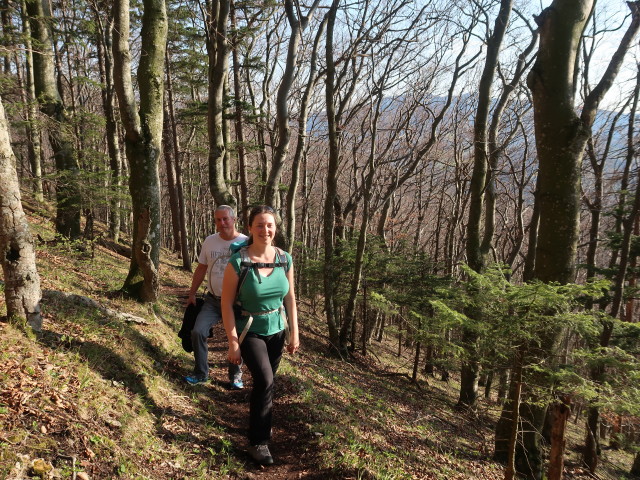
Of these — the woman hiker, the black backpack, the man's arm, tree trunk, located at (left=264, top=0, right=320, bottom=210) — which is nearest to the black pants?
the woman hiker

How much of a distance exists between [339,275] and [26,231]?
31.7 feet

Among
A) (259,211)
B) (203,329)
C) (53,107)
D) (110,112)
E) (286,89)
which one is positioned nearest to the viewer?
(259,211)

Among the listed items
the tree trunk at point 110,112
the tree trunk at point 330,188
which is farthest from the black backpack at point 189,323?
the tree trunk at point 110,112

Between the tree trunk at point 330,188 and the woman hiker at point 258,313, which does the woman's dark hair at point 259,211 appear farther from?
the tree trunk at point 330,188

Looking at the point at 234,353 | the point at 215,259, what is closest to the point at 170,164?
the point at 215,259

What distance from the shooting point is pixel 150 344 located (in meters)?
5.04

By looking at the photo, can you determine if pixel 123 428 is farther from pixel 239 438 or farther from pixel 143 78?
pixel 143 78

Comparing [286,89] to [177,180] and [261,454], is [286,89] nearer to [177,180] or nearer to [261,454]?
[261,454]

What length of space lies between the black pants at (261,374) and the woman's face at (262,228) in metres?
0.89

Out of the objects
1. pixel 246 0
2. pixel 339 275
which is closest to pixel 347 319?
pixel 339 275

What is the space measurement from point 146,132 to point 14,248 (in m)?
3.25

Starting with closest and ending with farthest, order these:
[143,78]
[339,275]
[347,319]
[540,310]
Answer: [540,310] < [143,78] < [347,319] < [339,275]

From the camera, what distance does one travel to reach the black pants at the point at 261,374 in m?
3.28

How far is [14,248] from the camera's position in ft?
10.7
